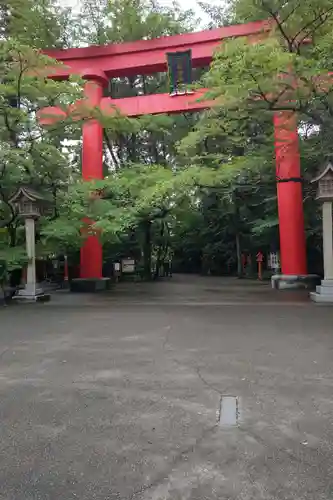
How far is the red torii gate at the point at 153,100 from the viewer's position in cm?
1417

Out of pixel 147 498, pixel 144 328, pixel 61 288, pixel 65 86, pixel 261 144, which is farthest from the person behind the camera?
pixel 61 288

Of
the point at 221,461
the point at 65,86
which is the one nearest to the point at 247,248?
the point at 65,86

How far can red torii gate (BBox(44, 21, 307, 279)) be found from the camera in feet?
46.5

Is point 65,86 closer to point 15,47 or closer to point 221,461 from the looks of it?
point 15,47

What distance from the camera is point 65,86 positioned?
11430 mm

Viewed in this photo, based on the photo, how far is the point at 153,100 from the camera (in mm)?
15242

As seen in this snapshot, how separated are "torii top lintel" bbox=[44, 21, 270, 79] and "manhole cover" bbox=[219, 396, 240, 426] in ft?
44.1

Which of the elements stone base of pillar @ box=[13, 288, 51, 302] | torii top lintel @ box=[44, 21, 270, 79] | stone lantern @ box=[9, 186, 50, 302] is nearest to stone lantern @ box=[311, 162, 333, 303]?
torii top lintel @ box=[44, 21, 270, 79]

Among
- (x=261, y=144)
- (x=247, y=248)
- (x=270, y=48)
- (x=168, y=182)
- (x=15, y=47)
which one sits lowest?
(x=247, y=248)

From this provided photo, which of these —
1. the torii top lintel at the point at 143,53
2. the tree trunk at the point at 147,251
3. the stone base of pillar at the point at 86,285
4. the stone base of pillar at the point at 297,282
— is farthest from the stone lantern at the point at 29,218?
the tree trunk at the point at 147,251

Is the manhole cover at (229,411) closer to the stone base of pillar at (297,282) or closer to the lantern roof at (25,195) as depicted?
the lantern roof at (25,195)

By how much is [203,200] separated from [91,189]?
586 inches

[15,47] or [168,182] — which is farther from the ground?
[15,47]

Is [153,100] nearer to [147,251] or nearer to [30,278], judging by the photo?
[30,278]
